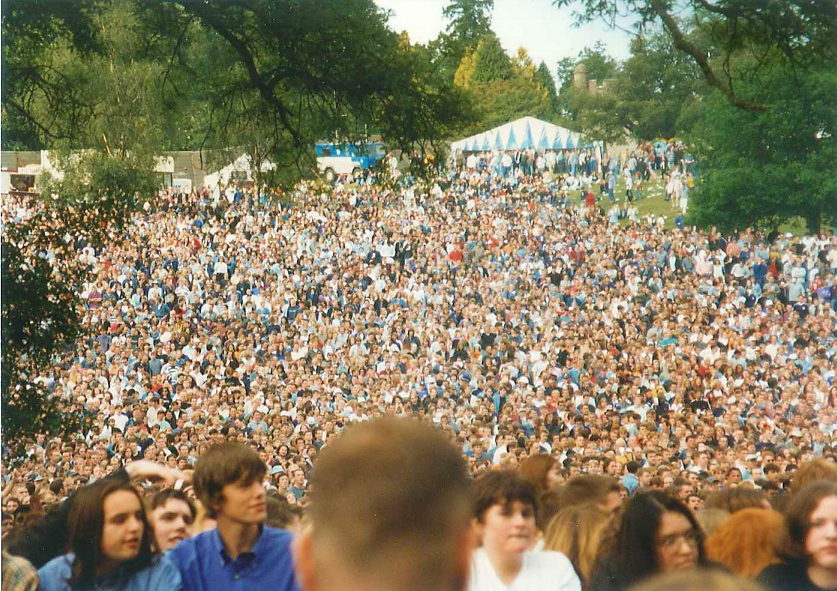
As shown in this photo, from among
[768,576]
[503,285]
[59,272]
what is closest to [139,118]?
[59,272]

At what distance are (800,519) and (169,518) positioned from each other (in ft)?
5.76

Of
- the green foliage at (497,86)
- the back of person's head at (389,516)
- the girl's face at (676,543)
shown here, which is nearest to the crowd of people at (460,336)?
the green foliage at (497,86)

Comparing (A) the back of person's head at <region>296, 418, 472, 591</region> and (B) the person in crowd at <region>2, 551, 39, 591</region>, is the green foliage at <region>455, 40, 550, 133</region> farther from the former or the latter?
(A) the back of person's head at <region>296, 418, 472, 591</region>

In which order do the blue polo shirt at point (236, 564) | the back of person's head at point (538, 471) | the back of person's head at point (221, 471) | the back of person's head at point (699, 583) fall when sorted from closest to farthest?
the back of person's head at point (699, 583) → the blue polo shirt at point (236, 564) → the back of person's head at point (221, 471) → the back of person's head at point (538, 471)

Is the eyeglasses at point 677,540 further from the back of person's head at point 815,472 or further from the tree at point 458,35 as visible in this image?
the tree at point 458,35

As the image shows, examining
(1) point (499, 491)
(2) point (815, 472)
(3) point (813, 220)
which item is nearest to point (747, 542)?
(1) point (499, 491)

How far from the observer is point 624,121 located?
6.02 metres

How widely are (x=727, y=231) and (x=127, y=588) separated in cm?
444

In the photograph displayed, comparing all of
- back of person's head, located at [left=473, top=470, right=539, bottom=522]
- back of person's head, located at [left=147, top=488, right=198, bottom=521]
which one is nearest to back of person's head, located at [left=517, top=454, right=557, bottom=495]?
back of person's head, located at [left=473, top=470, right=539, bottom=522]

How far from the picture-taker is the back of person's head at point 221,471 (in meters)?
2.73

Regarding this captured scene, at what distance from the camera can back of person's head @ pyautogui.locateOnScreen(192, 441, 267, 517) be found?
2.73m

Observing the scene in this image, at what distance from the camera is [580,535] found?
3.21m

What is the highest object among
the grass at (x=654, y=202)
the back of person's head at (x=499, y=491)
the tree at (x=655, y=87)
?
the tree at (x=655, y=87)

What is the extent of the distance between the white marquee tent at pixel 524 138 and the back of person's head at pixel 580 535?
3222 millimetres
